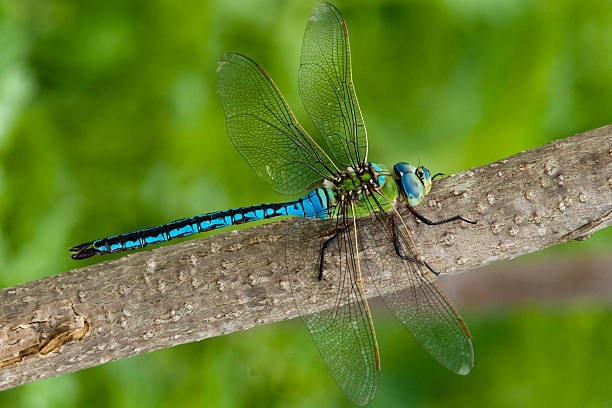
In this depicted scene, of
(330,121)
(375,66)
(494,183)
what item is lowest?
(494,183)

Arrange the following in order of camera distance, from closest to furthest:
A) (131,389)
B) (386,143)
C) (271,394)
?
(131,389) → (271,394) → (386,143)

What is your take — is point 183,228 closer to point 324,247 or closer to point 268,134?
point 268,134

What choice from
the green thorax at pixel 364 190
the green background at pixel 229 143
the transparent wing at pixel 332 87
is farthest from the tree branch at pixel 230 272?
the green background at pixel 229 143

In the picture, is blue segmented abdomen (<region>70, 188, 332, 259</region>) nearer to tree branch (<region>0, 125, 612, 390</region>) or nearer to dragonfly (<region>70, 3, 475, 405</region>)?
dragonfly (<region>70, 3, 475, 405</region>)

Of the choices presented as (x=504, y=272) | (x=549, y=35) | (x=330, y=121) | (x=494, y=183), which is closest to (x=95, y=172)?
(x=330, y=121)

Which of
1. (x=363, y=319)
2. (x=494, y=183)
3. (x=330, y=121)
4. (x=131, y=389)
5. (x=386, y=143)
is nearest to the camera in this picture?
(x=494, y=183)

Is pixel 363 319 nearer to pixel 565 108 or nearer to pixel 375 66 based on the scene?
pixel 375 66
